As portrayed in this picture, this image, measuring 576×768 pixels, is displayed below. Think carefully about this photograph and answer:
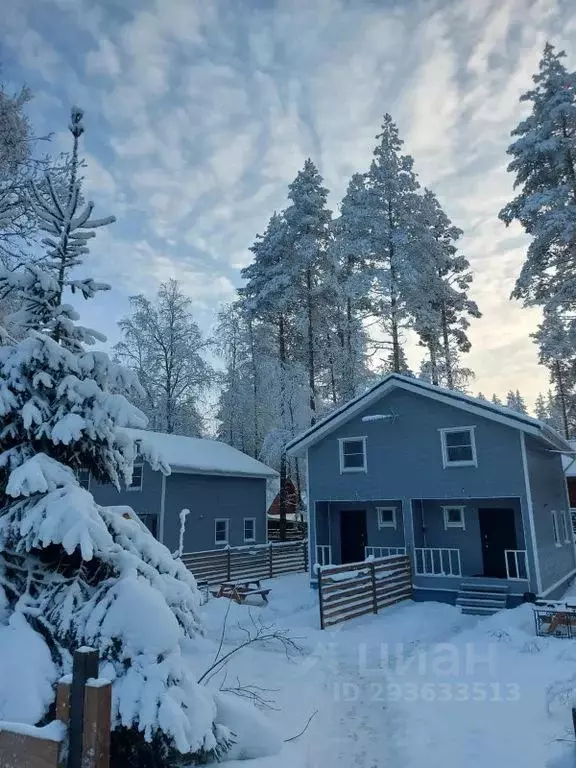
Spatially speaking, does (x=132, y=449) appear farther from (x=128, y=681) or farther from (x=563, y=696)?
(x=563, y=696)

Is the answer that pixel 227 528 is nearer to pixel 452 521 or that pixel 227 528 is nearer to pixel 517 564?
pixel 452 521

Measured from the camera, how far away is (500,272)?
70.8 ft

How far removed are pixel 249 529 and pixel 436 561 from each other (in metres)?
11.3

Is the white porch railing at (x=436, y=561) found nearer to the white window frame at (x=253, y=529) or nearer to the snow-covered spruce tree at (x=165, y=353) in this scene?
the white window frame at (x=253, y=529)

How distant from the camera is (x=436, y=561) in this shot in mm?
17078

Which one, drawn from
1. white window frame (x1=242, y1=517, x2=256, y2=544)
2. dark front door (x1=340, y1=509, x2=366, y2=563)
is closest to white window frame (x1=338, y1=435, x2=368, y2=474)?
dark front door (x1=340, y1=509, x2=366, y2=563)

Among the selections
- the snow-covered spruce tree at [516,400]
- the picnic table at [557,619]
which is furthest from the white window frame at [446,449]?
the snow-covered spruce tree at [516,400]

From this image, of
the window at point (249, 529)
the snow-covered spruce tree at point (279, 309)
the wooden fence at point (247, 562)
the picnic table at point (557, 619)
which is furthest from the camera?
the snow-covered spruce tree at point (279, 309)

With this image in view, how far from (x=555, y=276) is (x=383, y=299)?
7.53 meters

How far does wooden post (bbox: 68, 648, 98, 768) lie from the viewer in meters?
2.77

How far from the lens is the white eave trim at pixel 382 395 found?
15016mm

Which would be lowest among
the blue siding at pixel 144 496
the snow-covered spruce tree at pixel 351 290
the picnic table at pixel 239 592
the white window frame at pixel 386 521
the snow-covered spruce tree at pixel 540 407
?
the picnic table at pixel 239 592

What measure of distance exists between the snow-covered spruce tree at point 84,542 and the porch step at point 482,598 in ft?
36.9

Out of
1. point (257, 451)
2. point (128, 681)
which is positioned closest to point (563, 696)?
point (128, 681)
